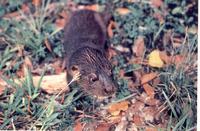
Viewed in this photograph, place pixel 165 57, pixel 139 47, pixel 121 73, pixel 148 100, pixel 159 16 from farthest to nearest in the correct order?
pixel 159 16 → pixel 139 47 → pixel 165 57 → pixel 121 73 → pixel 148 100

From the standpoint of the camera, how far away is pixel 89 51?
15.9ft

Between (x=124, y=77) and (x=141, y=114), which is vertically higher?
(x=124, y=77)

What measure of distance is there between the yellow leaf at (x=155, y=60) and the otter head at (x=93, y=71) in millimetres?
764

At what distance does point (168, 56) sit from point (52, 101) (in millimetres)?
1674

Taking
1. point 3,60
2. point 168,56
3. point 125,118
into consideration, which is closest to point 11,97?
point 3,60

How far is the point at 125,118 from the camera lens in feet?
15.7

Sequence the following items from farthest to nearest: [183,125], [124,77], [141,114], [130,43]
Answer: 1. [130,43]
2. [124,77]
3. [141,114]
4. [183,125]

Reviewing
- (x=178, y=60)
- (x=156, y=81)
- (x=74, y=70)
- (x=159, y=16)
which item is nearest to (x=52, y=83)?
(x=74, y=70)

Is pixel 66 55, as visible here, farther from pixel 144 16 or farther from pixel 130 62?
pixel 144 16

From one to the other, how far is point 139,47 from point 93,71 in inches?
45.0

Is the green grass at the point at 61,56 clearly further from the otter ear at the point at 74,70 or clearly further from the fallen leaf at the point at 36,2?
the otter ear at the point at 74,70

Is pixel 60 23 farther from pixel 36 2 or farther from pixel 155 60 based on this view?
pixel 155 60

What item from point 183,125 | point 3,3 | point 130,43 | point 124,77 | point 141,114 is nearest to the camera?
point 183,125

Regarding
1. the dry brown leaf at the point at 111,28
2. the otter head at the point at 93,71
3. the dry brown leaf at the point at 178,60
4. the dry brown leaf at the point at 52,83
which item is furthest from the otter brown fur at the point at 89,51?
the dry brown leaf at the point at 178,60
